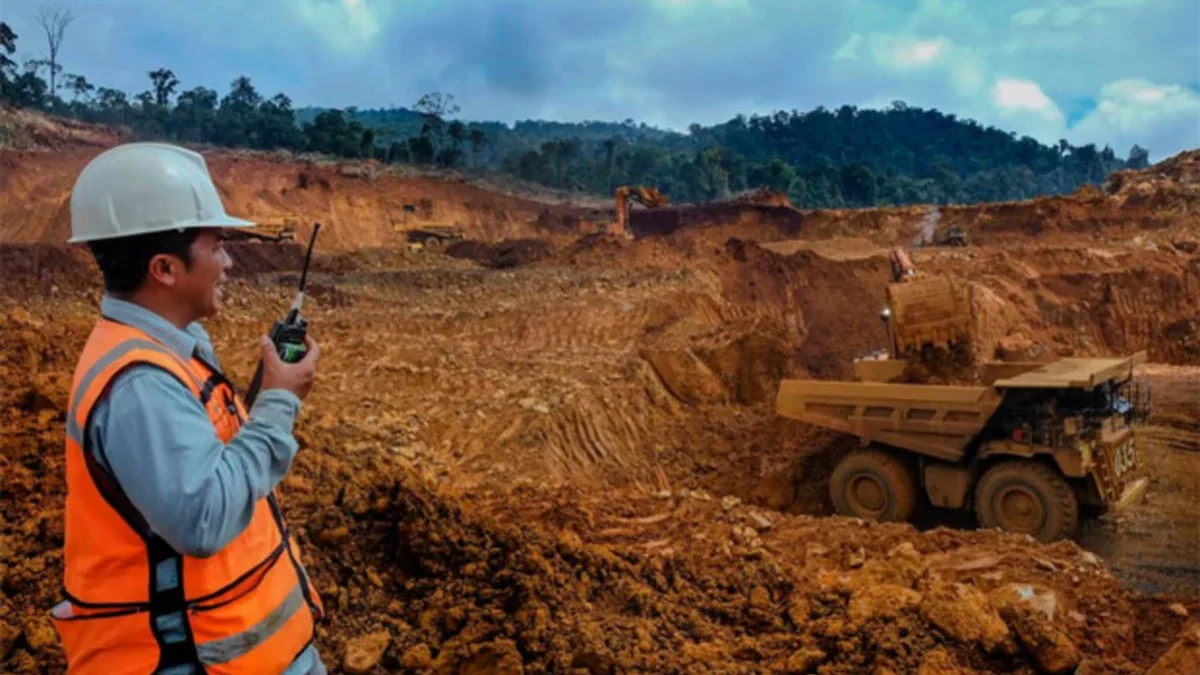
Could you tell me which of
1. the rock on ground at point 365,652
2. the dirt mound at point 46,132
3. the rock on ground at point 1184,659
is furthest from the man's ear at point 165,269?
the dirt mound at point 46,132

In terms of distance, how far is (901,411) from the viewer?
8039mm

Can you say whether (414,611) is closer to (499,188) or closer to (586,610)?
(586,610)

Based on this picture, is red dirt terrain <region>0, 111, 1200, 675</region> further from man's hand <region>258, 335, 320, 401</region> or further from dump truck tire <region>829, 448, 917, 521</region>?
man's hand <region>258, 335, 320, 401</region>

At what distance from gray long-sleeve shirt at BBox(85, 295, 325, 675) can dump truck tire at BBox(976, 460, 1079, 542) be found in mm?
7235

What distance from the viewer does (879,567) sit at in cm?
441

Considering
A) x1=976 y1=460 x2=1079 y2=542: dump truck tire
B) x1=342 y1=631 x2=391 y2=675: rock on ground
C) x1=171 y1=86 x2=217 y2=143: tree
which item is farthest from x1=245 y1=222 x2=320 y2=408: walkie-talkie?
x1=171 y1=86 x2=217 y2=143: tree

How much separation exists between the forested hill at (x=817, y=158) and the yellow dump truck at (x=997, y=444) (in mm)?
41026

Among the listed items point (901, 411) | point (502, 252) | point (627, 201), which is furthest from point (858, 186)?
point (901, 411)

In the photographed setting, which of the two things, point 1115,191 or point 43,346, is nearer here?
point 43,346

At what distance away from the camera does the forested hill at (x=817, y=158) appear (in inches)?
2179

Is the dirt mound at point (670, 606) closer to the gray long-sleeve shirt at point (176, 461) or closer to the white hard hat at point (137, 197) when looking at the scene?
the gray long-sleeve shirt at point (176, 461)

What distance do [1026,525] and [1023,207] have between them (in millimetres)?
21024

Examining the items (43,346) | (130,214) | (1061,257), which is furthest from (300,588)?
(1061,257)

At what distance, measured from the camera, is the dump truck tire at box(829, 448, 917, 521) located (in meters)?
8.20
